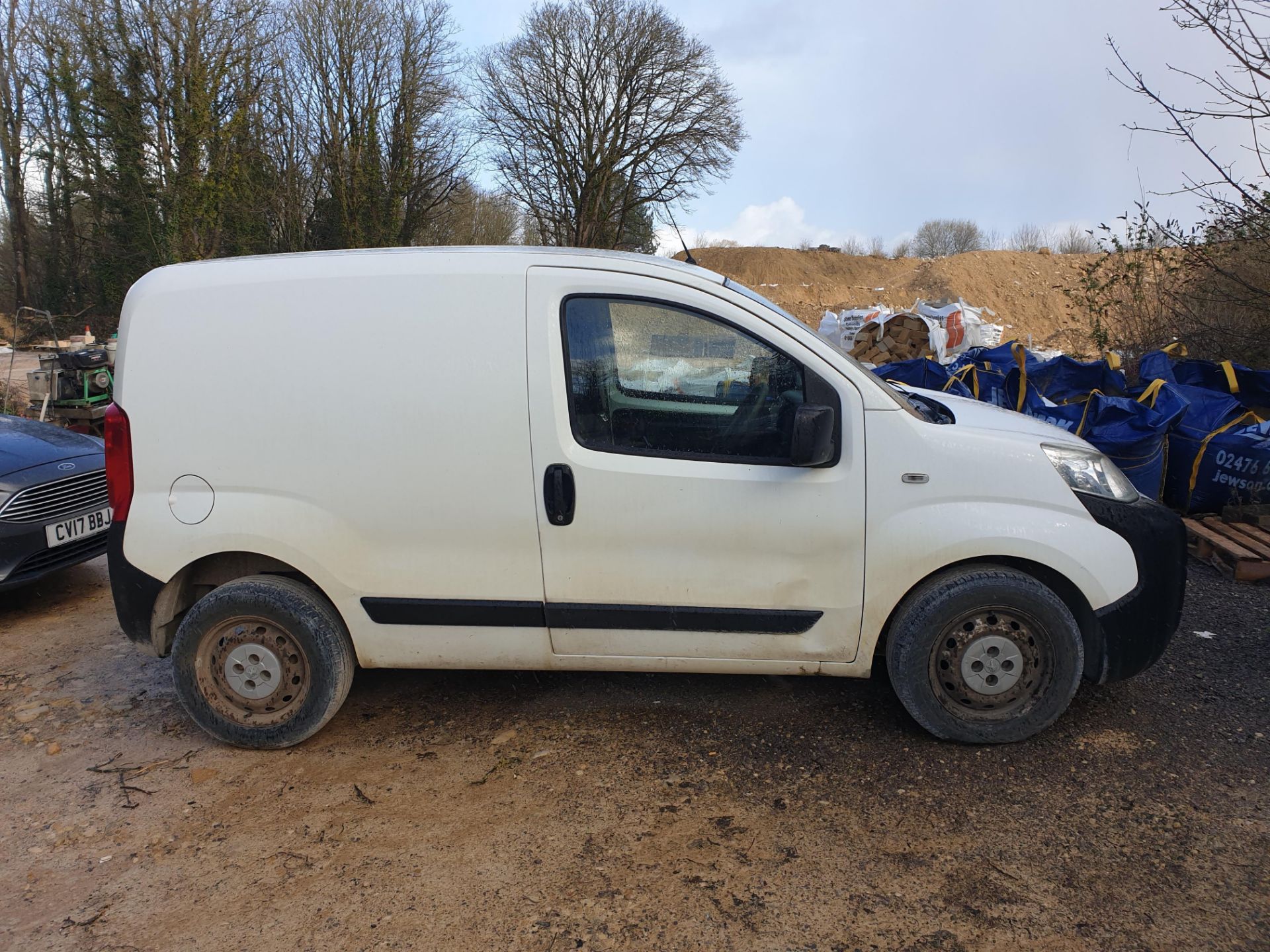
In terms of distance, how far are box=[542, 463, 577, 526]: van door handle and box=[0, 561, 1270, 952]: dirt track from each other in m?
0.99

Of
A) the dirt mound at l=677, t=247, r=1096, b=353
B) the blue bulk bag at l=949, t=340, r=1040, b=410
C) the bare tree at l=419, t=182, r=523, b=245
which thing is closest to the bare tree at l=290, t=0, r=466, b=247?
the bare tree at l=419, t=182, r=523, b=245

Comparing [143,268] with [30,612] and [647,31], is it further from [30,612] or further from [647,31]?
[30,612]

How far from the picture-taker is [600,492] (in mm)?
3271

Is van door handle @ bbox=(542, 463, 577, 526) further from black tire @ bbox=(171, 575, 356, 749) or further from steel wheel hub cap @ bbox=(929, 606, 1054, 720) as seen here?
steel wheel hub cap @ bbox=(929, 606, 1054, 720)

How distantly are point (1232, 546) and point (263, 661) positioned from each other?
5.99 meters

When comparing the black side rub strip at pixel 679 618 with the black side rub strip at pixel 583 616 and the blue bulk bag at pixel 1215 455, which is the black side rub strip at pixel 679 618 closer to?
the black side rub strip at pixel 583 616

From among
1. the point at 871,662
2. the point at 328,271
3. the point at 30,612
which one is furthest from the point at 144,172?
the point at 871,662

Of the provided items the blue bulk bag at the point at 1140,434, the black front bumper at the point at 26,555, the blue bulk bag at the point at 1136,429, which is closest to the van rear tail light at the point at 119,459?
the black front bumper at the point at 26,555

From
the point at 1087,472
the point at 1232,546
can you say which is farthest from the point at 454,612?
the point at 1232,546

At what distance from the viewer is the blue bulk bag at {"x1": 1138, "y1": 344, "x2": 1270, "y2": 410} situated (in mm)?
7164

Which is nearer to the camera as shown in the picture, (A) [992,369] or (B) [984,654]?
(B) [984,654]

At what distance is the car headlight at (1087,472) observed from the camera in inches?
131

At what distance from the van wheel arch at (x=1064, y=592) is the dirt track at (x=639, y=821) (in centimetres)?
40

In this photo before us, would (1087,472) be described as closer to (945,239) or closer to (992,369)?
(992,369)
